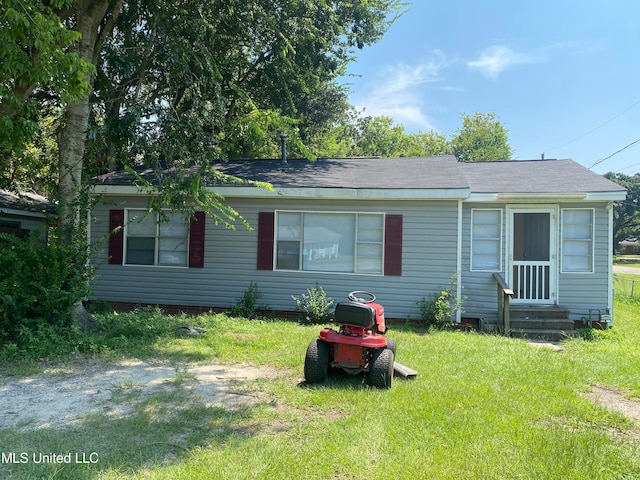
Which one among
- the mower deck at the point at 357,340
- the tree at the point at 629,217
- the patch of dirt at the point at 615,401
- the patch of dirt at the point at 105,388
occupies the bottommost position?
the patch of dirt at the point at 105,388

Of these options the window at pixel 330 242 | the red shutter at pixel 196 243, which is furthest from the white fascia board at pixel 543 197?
the red shutter at pixel 196 243

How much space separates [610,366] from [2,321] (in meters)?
7.79

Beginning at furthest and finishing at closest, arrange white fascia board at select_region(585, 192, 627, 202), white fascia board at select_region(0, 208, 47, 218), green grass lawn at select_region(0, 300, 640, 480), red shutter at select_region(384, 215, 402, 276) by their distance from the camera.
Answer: white fascia board at select_region(0, 208, 47, 218) < red shutter at select_region(384, 215, 402, 276) < white fascia board at select_region(585, 192, 627, 202) < green grass lawn at select_region(0, 300, 640, 480)

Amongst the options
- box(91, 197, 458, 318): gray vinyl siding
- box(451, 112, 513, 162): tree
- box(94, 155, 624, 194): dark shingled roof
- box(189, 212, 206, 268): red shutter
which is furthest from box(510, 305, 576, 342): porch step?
box(451, 112, 513, 162): tree

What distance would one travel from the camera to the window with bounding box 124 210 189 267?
9.58m

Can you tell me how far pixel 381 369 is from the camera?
4551 mm

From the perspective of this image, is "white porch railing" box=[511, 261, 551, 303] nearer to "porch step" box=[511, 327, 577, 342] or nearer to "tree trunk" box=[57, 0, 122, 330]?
"porch step" box=[511, 327, 577, 342]

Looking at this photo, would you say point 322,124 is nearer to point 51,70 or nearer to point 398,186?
point 398,186

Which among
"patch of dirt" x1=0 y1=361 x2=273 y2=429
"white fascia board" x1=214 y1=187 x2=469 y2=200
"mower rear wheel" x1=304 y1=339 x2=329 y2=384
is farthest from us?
"white fascia board" x1=214 y1=187 x2=469 y2=200

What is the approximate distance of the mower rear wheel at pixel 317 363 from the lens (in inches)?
185

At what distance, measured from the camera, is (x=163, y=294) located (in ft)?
31.3

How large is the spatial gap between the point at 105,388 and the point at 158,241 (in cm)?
526

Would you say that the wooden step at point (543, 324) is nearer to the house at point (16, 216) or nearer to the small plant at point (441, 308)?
the small plant at point (441, 308)

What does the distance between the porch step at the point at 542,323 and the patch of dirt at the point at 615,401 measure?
319 centimetres
